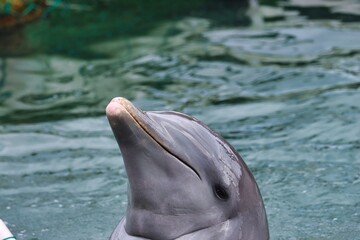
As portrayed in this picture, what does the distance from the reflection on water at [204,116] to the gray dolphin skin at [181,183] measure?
4.73ft

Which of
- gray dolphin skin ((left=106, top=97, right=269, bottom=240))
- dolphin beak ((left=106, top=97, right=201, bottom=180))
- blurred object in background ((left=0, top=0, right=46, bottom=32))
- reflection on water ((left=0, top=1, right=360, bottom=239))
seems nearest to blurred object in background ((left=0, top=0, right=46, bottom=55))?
blurred object in background ((left=0, top=0, right=46, bottom=32))

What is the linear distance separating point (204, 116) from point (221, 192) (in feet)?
13.1

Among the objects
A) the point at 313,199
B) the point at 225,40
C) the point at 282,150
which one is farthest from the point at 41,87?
the point at 313,199

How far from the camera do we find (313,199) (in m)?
5.80

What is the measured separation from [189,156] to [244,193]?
0.28 metres

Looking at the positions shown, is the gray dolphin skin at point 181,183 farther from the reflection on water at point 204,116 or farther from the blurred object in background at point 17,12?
the blurred object in background at point 17,12

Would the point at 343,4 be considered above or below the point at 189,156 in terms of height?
below

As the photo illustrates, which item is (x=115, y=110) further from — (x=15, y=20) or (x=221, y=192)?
(x=15, y=20)

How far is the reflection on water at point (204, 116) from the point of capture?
18.8ft

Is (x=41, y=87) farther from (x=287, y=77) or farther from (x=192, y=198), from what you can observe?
(x=192, y=198)

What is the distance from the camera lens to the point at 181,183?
356 centimetres

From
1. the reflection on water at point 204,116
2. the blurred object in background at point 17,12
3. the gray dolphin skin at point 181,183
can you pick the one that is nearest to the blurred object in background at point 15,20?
the blurred object in background at point 17,12

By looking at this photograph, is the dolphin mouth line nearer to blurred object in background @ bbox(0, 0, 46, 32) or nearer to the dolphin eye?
the dolphin eye

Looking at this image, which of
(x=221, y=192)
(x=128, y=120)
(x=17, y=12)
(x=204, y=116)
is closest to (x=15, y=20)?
(x=17, y=12)
